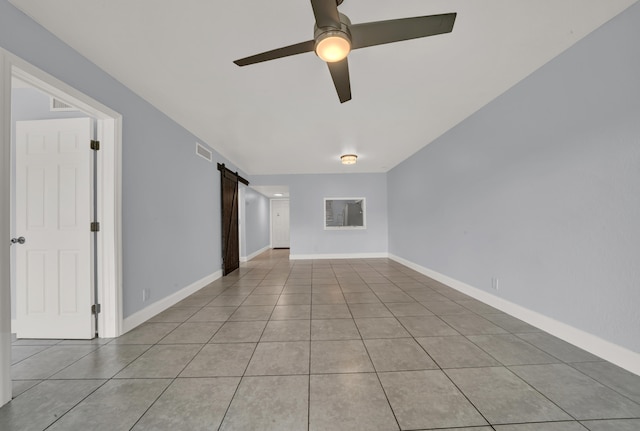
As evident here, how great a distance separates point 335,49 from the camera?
1.49 meters

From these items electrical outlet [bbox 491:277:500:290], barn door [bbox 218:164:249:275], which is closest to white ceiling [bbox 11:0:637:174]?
barn door [bbox 218:164:249:275]

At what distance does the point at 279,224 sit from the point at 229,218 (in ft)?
18.7

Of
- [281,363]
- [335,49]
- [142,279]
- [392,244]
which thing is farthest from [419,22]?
[392,244]

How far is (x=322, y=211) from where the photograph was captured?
7.37 metres

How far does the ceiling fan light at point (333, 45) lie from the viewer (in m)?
1.44

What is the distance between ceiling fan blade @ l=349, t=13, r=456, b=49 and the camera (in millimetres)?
1371

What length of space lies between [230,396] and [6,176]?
2.05 m

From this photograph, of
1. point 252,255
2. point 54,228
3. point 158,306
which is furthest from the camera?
point 252,255

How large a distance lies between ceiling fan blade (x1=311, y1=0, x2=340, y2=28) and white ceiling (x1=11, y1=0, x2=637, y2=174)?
0.38 m

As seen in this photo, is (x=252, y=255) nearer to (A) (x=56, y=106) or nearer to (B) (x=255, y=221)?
(B) (x=255, y=221)

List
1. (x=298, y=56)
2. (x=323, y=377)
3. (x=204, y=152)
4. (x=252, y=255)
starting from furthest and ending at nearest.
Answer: (x=252, y=255)
(x=204, y=152)
(x=298, y=56)
(x=323, y=377)

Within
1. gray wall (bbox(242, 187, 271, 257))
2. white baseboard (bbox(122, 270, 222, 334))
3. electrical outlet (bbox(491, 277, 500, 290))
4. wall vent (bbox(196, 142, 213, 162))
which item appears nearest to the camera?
white baseboard (bbox(122, 270, 222, 334))

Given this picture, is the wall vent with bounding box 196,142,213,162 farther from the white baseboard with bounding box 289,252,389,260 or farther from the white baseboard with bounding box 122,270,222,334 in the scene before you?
the white baseboard with bounding box 289,252,389,260

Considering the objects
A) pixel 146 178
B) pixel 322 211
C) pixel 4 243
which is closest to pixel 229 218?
pixel 146 178
